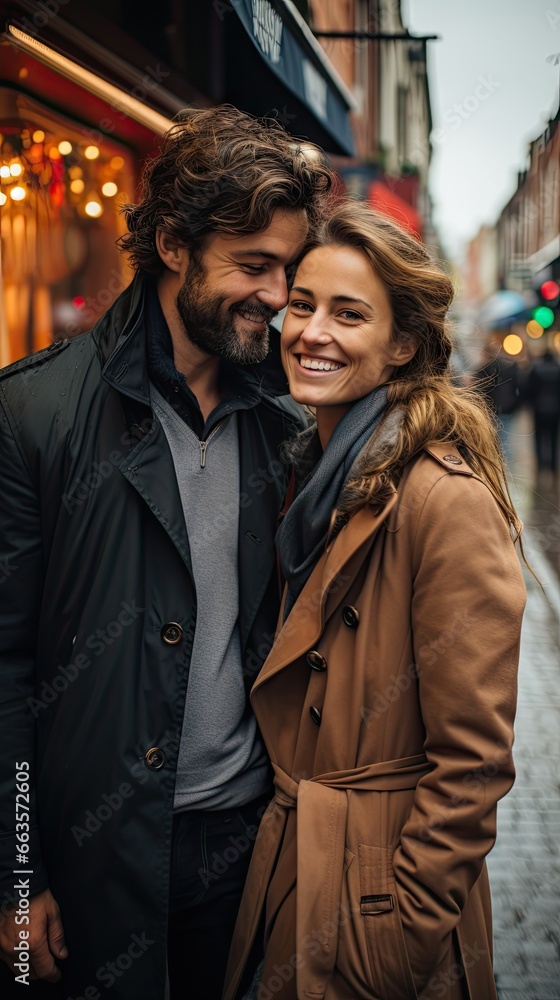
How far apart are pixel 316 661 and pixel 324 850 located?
42cm

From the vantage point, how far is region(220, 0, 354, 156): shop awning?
4441 mm

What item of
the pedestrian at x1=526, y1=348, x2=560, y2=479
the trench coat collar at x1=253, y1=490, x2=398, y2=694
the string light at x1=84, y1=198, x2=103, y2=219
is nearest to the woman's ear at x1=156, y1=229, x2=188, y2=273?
the trench coat collar at x1=253, y1=490, x2=398, y2=694

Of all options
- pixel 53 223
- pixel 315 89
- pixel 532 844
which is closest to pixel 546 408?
pixel 315 89

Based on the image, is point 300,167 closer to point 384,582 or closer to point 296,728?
point 384,582

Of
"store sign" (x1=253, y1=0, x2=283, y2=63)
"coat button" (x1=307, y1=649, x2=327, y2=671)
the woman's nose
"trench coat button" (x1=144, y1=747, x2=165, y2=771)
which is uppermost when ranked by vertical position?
"store sign" (x1=253, y1=0, x2=283, y2=63)

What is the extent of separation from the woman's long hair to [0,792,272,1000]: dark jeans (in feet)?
2.99

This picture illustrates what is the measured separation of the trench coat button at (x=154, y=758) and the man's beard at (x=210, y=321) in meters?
1.03

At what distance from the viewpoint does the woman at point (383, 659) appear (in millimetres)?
1794

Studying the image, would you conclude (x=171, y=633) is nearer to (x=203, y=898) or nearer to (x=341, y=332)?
(x=203, y=898)

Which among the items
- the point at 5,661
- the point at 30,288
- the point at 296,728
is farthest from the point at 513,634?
the point at 30,288

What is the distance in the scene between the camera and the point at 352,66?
15.9 metres

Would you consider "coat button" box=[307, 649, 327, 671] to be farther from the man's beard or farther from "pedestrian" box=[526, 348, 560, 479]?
"pedestrian" box=[526, 348, 560, 479]

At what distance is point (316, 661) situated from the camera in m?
1.96

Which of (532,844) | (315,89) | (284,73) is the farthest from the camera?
(315,89)
